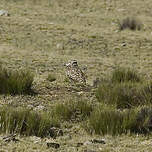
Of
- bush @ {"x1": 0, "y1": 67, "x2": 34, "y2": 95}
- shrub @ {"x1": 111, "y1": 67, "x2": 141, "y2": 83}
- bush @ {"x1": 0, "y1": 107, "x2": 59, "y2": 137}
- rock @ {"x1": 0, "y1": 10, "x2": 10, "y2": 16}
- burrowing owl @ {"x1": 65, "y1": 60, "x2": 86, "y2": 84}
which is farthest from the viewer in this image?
rock @ {"x1": 0, "y1": 10, "x2": 10, "y2": 16}

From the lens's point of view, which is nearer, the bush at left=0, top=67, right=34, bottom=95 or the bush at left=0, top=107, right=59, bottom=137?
the bush at left=0, top=107, right=59, bottom=137

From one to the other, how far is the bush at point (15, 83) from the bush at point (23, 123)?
7.02 ft

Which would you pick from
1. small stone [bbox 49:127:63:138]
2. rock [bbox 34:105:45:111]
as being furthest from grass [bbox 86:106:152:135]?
rock [bbox 34:105:45:111]

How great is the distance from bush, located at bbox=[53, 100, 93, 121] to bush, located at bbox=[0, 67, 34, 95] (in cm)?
144

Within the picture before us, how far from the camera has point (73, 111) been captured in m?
7.30

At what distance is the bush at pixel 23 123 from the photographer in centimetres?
610

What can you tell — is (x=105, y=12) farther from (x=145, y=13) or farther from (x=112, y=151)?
(x=112, y=151)

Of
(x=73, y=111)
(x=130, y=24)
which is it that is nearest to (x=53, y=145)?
(x=73, y=111)

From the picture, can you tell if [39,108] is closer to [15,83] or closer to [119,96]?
[15,83]

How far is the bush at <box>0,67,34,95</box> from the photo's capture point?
8.49m

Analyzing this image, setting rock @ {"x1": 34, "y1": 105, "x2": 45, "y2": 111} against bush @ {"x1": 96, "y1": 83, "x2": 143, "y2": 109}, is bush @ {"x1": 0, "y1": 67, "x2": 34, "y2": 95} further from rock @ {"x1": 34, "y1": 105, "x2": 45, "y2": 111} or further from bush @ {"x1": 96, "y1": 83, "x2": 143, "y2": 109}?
bush @ {"x1": 96, "y1": 83, "x2": 143, "y2": 109}

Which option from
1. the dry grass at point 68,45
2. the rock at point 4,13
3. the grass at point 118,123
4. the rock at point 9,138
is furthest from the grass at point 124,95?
the rock at point 4,13

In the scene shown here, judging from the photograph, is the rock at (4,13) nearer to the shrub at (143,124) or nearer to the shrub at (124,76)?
the shrub at (124,76)

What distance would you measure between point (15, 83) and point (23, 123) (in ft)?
7.97
